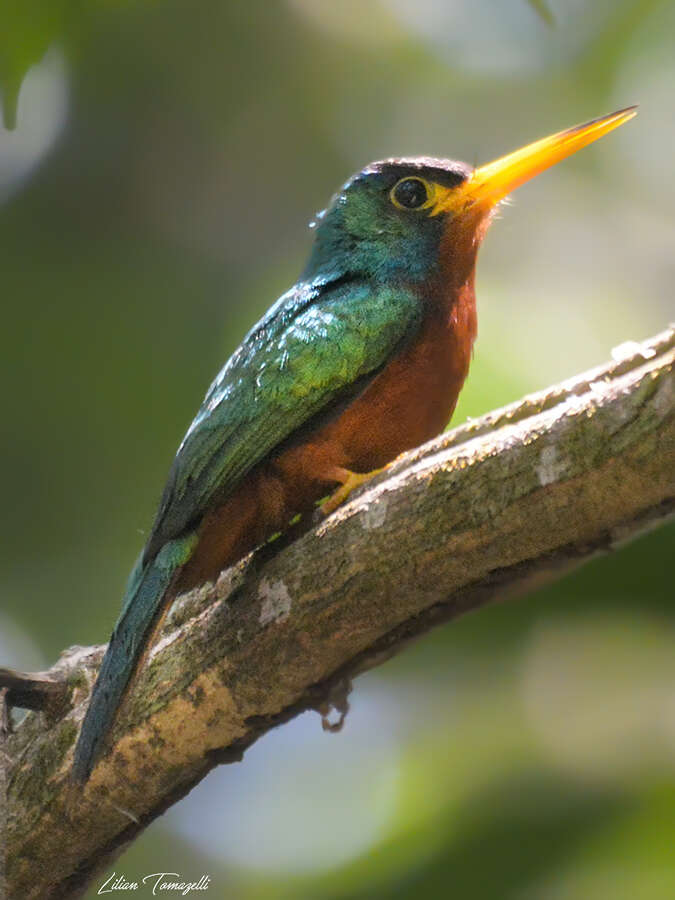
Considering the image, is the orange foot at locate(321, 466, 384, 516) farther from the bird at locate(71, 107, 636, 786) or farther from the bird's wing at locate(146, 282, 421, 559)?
the bird's wing at locate(146, 282, 421, 559)

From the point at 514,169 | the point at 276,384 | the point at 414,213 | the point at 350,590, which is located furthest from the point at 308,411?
the point at 514,169

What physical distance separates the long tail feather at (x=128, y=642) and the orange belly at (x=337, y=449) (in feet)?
0.28

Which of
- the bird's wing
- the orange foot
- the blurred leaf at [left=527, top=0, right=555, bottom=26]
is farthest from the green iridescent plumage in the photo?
the blurred leaf at [left=527, top=0, right=555, bottom=26]

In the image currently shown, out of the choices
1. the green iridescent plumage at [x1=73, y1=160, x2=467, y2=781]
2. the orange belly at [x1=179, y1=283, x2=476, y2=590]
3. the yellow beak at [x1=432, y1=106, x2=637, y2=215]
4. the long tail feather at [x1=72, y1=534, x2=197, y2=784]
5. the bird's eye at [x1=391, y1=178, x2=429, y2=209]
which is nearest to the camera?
the long tail feather at [x1=72, y1=534, x2=197, y2=784]

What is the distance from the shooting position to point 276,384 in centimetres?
307

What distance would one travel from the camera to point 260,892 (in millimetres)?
3715

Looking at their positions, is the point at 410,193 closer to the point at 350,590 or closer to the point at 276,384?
the point at 276,384

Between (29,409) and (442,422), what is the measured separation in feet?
6.20

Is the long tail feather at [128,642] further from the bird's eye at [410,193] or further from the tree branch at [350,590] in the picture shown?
the bird's eye at [410,193]

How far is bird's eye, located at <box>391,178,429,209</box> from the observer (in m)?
3.73

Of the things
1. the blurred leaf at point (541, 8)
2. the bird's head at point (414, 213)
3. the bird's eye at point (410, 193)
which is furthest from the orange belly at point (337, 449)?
the blurred leaf at point (541, 8)

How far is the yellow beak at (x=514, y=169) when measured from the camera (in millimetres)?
3414

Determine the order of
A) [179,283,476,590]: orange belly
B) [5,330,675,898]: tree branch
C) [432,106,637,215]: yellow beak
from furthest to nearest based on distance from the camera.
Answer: [432,106,637,215]: yellow beak
[179,283,476,590]: orange belly
[5,330,675,898]: tree branch

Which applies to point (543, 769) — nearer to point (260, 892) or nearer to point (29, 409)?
point (260, 892)
